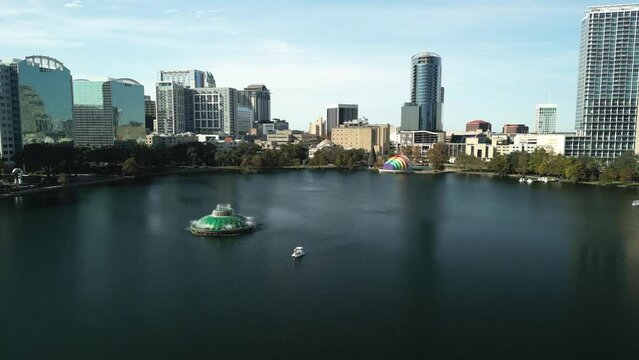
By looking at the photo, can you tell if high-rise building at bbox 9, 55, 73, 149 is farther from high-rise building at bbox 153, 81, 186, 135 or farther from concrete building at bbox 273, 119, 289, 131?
concrete building at bbox 273, 119, 289, 131

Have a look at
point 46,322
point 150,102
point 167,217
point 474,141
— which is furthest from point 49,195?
point 150,102

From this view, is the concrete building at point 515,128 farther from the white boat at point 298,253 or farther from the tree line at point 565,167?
the white boat at point 298,253

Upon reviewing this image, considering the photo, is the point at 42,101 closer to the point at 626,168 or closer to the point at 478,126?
the point at 626,168

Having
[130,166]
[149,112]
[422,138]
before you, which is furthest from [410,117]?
[130,166]

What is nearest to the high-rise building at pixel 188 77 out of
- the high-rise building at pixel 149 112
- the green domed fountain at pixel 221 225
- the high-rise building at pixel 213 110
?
the high-rise building at pixel 149 112

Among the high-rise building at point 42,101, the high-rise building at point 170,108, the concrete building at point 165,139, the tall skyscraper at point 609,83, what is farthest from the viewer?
the high-rise building at point 170,108

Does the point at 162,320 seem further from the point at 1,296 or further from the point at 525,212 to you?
the point at 525,212
